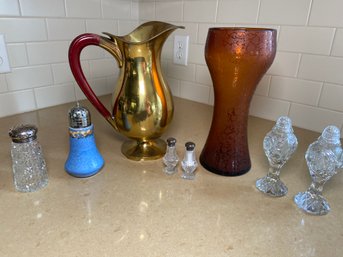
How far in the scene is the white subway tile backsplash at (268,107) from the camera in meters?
0.81

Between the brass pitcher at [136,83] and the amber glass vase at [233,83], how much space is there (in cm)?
10

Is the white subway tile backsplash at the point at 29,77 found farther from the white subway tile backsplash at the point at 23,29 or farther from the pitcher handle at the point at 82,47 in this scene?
the pitcher handle at the point at 82,47

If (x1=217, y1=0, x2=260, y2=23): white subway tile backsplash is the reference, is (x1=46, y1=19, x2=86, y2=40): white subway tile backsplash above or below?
below

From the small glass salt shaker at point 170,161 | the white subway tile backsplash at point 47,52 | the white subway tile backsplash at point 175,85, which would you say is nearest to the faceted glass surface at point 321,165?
the small glass salt shaker at point 170,161

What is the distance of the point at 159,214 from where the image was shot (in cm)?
42

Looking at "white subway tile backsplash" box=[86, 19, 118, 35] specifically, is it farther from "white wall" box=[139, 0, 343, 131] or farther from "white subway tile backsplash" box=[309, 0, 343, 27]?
"white subway tile backsplash" box=[309, 0, 343, 27]

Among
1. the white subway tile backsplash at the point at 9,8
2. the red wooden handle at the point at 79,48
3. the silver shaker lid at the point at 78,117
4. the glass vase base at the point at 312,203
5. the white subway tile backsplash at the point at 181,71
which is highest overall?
the white subway tile backsplash at the point at 9,8

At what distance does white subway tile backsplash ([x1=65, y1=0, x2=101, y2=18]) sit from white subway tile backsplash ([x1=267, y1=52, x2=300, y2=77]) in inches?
25.0

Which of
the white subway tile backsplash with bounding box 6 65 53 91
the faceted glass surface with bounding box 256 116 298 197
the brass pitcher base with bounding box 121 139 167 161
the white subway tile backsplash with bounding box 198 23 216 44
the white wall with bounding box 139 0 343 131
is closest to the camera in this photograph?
the faceted glass surface with bounding box 256 116 298 197

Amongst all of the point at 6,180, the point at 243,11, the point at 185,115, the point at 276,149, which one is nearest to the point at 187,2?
the point at 243,11

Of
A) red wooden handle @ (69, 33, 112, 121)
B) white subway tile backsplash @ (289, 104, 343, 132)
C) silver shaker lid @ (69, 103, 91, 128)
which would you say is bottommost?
white subway tile backsplash @ (289, 104, 343, 132)

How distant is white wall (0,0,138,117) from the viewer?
2.51 ft

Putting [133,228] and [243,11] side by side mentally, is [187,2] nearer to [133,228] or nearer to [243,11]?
[243,11]

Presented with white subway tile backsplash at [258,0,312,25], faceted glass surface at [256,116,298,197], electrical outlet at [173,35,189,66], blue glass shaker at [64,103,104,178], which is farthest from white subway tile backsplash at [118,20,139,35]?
faceted glass surface at [256,116,298,197]
